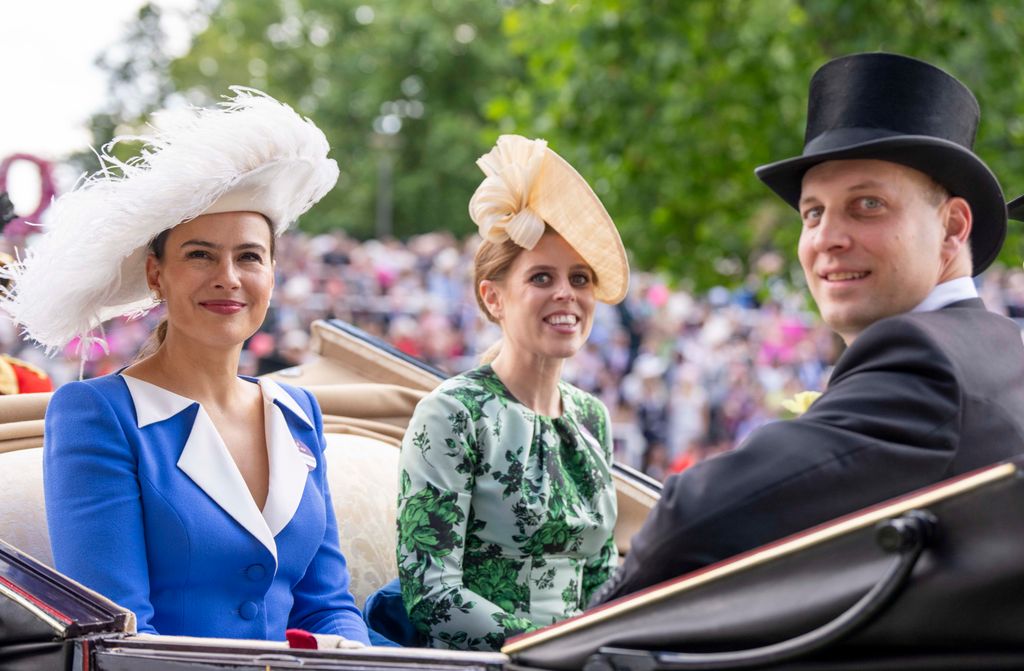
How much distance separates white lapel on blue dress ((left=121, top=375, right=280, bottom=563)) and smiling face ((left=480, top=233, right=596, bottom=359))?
768 millimetres

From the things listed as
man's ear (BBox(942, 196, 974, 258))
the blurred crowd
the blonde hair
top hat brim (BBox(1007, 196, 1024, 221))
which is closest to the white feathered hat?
the blonde hair

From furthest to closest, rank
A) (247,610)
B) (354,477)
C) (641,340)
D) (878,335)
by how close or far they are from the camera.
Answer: (641,340)
(354,477)
(247,610)
(878,335)

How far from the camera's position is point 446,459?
271cm

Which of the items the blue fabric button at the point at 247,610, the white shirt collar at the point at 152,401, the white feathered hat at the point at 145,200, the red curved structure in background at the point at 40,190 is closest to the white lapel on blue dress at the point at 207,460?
the white shirt collar at the point at 152,401

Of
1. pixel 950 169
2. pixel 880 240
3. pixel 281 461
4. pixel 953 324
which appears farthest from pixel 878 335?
pixel 281 461

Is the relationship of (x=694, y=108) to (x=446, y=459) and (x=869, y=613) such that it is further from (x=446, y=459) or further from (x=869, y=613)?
(x=869, y=613)

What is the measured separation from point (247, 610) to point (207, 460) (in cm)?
32

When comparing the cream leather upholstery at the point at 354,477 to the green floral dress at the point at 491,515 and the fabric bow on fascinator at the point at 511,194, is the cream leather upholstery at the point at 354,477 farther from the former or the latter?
the fabric bow on fascinator at the point at 511,194

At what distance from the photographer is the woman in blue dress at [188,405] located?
2.35 metres

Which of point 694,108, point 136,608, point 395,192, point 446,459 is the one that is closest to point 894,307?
point 446,459

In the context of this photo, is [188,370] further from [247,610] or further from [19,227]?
[19,227]

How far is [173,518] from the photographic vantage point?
7.84ft

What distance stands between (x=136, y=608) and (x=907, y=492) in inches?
55.9

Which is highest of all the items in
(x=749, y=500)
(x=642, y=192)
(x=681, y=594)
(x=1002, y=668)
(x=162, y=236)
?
(x=642, y=192)
